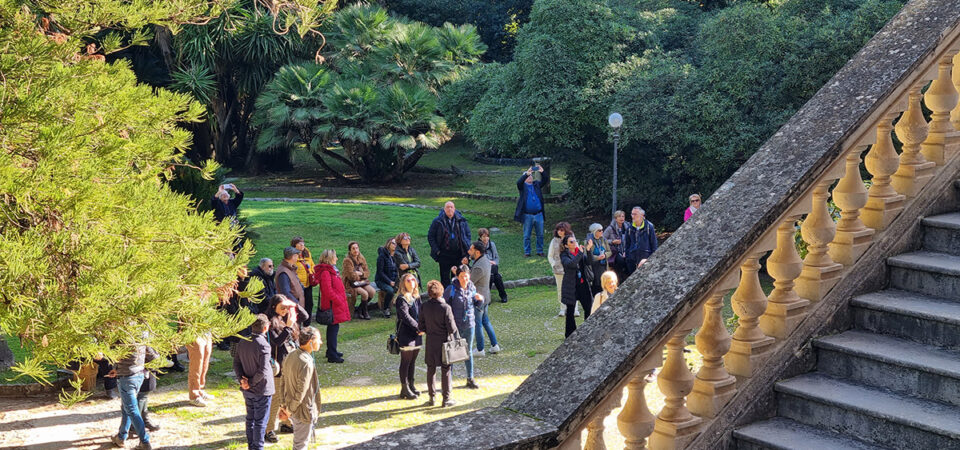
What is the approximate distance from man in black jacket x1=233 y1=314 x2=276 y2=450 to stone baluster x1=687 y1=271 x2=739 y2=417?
229 inches

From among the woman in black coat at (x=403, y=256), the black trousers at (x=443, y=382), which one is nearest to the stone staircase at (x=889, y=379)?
the black trousers at (x=443, y=382)

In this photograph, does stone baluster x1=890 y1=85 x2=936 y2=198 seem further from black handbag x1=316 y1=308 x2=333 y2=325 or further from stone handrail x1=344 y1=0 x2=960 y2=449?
black handbag x1=316 y1=308 x2=333 y2=325

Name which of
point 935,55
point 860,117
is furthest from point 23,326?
point 935,55

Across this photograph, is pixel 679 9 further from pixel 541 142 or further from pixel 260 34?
pixel 260 34

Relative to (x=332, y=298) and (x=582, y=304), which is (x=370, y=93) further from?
(x=332, y=298)

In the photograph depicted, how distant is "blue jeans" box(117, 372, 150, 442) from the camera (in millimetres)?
9336

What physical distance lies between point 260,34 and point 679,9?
1433cm

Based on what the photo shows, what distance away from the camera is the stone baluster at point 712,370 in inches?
153

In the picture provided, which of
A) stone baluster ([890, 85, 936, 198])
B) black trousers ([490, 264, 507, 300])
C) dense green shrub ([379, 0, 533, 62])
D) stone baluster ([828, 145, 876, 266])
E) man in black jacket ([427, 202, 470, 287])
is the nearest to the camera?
stone baluster ([828, 145, 876, 266])

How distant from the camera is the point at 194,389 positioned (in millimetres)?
10891

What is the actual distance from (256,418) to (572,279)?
5.27 metres

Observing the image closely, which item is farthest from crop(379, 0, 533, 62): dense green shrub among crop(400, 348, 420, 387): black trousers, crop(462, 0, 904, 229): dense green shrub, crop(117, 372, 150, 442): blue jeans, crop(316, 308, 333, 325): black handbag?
crop(117, 372, 150, 442): blue jeans

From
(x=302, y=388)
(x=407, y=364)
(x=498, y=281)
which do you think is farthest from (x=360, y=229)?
(x=302, y=388)

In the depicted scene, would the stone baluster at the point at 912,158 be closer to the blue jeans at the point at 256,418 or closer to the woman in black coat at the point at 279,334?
the blue jeans at the point at 256,418
